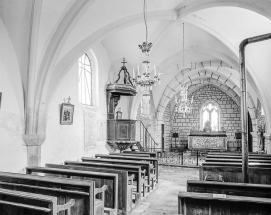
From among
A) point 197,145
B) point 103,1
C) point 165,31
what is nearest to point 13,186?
point 103,1

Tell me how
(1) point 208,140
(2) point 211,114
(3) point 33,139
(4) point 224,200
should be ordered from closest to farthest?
1. (4) point 224,200
2. (3) point 33,139
3. (1) point 208,140
4. (2) point 211,114

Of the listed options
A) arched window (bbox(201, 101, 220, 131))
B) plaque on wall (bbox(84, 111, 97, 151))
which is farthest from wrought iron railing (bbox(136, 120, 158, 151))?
arched window (bbox(201, 101, 220, 131))

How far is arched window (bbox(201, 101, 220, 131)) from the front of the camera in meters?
21.4

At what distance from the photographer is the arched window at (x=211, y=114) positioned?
70.2ft

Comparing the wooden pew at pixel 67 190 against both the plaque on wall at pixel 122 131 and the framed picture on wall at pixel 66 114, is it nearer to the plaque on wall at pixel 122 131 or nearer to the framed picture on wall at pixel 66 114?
the framed picture on wall at pixel 66 114

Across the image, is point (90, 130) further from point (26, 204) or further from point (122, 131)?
point (26, 204)

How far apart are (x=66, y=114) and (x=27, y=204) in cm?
512

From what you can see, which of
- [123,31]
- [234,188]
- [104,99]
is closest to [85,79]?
[104,99]

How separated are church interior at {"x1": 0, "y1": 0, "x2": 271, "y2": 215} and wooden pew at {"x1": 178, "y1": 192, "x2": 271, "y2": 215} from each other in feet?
0.04

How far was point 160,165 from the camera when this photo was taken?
12.6 meters

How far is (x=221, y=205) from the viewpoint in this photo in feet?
10.4

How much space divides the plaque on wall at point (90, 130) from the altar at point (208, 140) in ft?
32.3

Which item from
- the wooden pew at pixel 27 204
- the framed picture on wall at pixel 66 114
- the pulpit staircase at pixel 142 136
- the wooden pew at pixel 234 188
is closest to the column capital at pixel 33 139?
the framed picture on wall at pixel 66 114

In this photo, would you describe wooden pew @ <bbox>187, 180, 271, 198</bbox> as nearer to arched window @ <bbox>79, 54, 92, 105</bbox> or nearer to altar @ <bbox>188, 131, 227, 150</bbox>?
arched window @ <bbox>79, 54, 92, 105</bbox>
